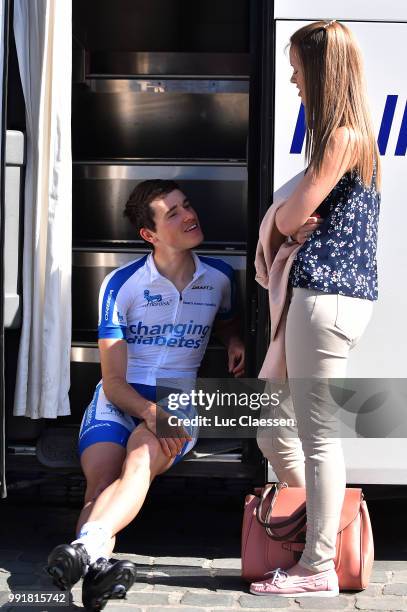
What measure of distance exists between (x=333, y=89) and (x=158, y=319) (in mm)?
1179

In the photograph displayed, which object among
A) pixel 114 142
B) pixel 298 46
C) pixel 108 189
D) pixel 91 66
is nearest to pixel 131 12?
pixel 91 66

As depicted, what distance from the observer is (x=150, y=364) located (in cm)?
374

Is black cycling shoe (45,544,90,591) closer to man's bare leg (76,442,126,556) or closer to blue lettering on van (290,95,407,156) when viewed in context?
man's bare leg (76,442,126,556)

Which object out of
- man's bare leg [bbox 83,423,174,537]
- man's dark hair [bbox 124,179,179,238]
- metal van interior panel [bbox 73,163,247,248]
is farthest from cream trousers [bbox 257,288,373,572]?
metal van interior panel [bbox 73,163,247,248]

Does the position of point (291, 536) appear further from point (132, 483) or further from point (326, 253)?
point (326, 253)

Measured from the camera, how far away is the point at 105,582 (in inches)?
119

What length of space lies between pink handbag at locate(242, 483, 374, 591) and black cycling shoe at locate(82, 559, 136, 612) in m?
0.47

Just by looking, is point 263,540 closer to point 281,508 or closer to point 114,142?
point 281,508

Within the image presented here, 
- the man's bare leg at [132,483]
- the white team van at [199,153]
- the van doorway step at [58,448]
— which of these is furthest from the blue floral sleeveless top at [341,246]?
the van doorway step at [58,448]

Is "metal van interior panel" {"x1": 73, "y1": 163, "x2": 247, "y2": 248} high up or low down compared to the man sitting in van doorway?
up

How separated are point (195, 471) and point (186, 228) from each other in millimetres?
928

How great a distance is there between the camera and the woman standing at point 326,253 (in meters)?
3.01

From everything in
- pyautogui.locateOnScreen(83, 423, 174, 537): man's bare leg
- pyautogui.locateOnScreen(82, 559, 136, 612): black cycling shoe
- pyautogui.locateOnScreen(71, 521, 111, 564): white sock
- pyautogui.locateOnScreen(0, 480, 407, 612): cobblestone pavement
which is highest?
pyautogui.locateOnScreen(83, 423, 174, 537): man's bare leg

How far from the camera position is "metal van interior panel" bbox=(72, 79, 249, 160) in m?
4.66
